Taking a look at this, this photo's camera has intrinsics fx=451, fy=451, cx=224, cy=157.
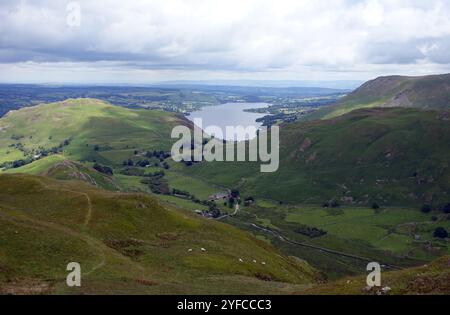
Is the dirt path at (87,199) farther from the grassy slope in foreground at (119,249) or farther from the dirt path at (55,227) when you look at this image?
the dirt path at (55,227)

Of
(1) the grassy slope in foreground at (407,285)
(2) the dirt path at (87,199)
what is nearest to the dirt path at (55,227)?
(2) the dirt path at (87,199)

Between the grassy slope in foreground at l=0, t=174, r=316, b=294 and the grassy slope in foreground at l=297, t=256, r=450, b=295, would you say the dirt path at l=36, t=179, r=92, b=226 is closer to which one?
the grassy slope in foreground at l=0, t=174, r=316, b=294

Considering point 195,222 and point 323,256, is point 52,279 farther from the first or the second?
point 323,256

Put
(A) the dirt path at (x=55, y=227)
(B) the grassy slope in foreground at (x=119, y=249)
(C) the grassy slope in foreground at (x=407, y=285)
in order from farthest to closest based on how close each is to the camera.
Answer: (A) the dirt path at (x=55, y=227) < (B) the grassy slope in foreground at (x=119, y=249) < (C) the grassy slope in foreground at (x=407, y=285)

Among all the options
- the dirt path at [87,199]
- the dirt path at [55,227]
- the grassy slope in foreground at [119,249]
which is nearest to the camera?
the grassy slope in foreground at [119,249]

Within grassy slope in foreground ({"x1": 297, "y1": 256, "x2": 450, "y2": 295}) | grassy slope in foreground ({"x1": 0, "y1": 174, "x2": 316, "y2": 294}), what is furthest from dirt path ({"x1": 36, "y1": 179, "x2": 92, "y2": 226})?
grassy slope in foreground ({"x1": 297, "y1": 256, "x2": 450, "y2": 295})

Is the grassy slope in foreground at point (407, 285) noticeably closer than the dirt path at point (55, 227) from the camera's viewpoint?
Yes

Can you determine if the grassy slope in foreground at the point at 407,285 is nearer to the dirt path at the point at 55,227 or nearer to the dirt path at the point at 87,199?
the dirt path at the point at 55,227

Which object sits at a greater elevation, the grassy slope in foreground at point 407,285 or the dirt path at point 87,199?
the grassy slope in foreground at point 407,285
